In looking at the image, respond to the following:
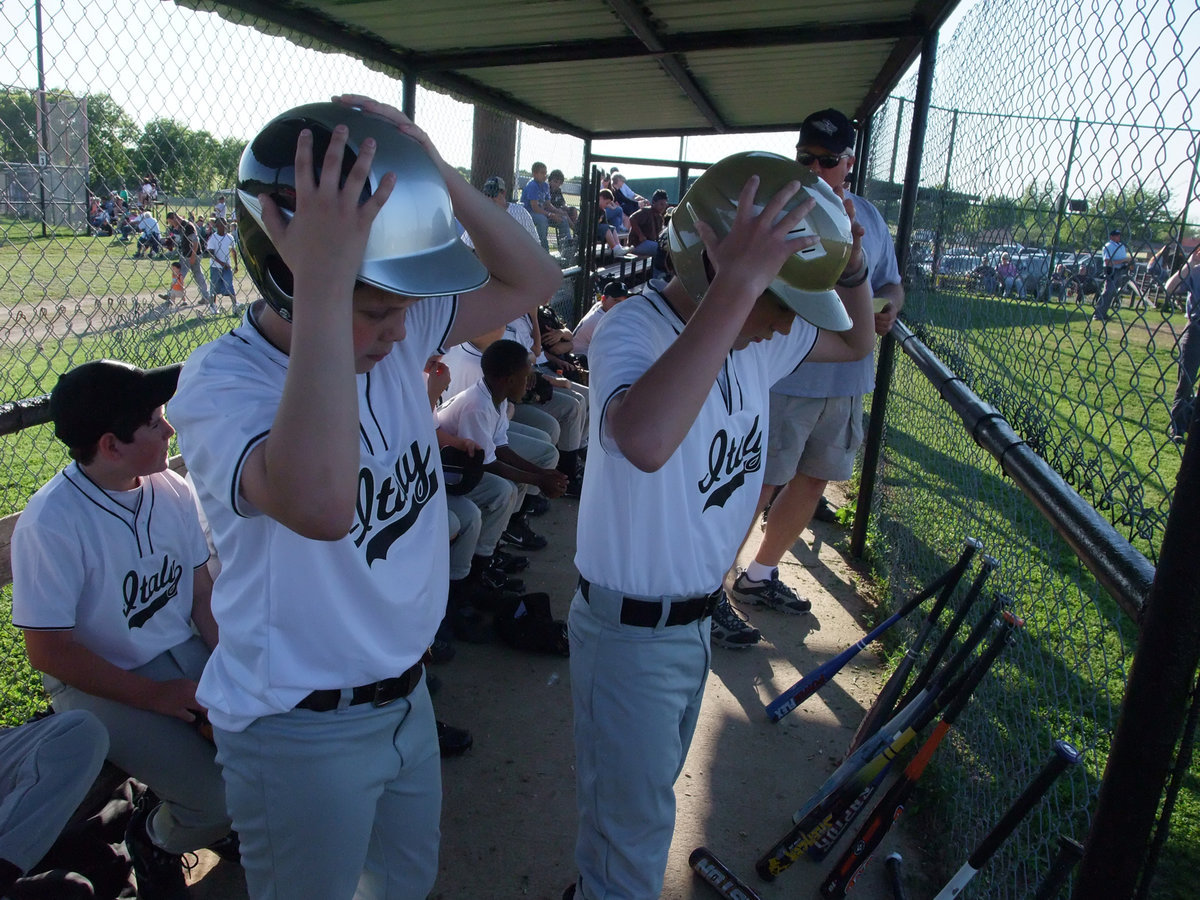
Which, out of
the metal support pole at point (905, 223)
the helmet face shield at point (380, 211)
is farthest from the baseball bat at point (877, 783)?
the metal support pole at point (905, 223)

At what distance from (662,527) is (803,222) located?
2.42 ft

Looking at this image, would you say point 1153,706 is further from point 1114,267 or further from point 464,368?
point 464,368

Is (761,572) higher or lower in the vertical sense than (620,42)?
lower

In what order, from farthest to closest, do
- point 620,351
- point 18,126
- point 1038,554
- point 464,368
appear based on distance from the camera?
point 464,368, point 1038,554, point 18,126, point 620,351

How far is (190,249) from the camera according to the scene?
4.32 meters

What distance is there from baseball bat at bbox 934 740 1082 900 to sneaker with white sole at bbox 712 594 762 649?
205 cm

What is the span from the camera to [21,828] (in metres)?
2.01

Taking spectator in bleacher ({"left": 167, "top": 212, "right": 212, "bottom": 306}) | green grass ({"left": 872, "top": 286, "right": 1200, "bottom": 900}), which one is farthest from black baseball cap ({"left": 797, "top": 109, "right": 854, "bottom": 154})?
spectator in bleacher ({"left": 167, "top": 212, "right": 212, "bottom": 306})

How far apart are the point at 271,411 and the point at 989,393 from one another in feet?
9.01

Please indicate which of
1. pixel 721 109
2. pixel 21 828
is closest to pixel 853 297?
pixel 21 828

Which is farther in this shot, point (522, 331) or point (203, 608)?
point (522, 331)

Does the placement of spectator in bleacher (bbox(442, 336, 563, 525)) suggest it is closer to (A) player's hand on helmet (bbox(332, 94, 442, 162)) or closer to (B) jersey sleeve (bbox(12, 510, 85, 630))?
(B) jersey sleeve (bbox(12, 510, 85, 630))

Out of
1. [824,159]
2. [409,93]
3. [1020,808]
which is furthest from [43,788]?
[409,93]

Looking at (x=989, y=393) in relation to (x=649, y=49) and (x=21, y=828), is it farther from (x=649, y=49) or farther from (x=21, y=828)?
(x=21, y=828)
